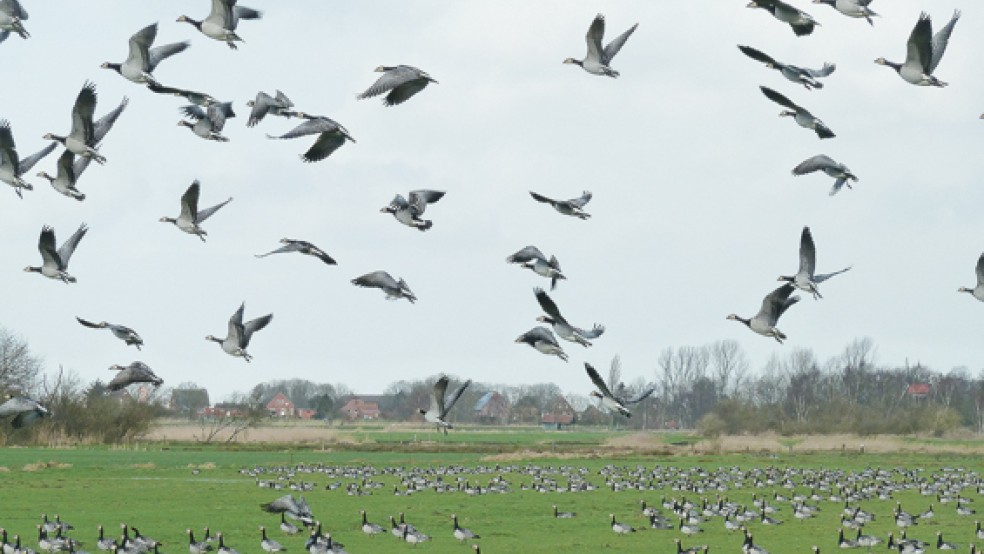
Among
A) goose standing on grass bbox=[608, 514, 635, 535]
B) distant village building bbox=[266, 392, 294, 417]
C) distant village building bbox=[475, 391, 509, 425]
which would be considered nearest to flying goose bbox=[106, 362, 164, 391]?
goose standing on grass bbox=[608, 514, 635, 535]

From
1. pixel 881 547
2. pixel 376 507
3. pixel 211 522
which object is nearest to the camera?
pixel 881 547

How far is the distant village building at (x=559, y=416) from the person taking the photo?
172837 millimetres

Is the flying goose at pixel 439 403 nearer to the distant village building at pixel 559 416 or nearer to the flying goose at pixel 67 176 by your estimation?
the flying goose at pixel 67 176

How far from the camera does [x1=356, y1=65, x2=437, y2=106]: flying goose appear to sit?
62.5ft

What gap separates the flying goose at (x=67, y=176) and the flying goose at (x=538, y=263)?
23.3ft

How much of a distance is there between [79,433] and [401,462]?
94.1 feet

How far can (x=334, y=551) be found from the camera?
27453 millimetres

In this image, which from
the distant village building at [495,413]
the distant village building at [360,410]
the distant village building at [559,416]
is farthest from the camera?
the distant village building at [360,410]

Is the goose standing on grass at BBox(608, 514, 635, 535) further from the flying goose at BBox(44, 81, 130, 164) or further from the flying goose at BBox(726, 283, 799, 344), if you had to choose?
the flying goose at BBox(44, 81, 130, 164)

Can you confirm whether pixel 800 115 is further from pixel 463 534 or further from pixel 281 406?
pixel 281 406

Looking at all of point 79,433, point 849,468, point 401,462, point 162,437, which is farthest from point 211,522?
point 162,437

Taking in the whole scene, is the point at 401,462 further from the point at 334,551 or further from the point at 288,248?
the point at 288,248

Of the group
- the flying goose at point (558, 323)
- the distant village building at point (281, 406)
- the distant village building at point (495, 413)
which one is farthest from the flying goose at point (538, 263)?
the distant village building at point (495, 413)

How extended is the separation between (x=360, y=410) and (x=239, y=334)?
16072cm
